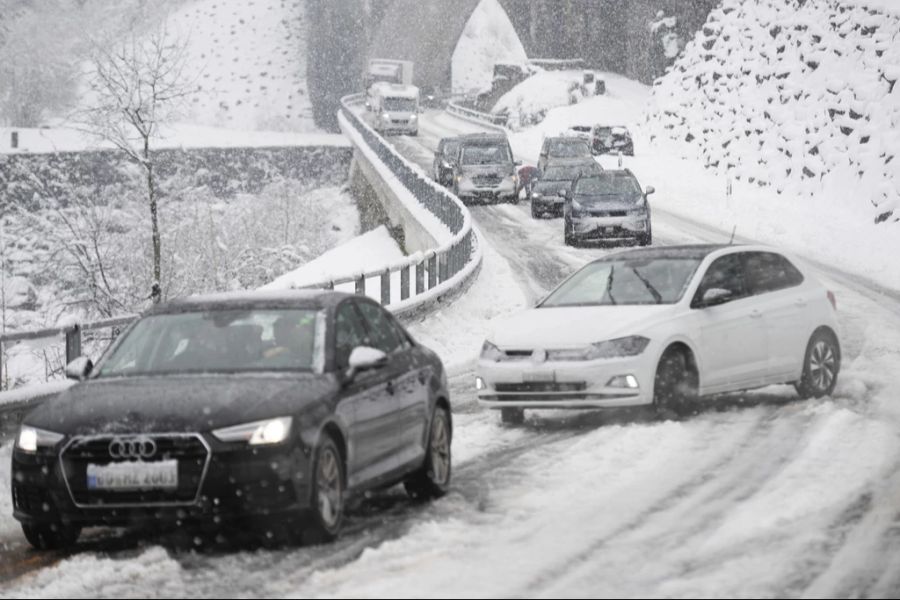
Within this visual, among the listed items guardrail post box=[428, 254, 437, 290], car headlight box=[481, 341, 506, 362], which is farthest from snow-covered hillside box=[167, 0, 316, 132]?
car headlight box=[481, 341, 506, 362]

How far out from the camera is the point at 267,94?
115 m

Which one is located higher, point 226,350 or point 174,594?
point 226,350

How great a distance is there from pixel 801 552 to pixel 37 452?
3.88 m

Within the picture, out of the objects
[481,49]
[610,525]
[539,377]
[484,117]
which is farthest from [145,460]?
[481,49]

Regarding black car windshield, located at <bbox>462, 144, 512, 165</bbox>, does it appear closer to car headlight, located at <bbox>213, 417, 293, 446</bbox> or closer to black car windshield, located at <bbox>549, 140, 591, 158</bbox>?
black car windshield, located at <bbox>549, 140, 591, 158</bbox>

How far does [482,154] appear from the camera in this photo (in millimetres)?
43125

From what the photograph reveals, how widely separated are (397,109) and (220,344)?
220ft

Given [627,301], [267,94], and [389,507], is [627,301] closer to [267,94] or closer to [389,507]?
[389,507]

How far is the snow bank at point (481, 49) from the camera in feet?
383

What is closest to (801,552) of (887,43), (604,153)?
(887,43)

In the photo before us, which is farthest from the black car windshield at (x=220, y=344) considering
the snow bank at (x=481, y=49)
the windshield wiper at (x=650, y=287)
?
the snow bank at (x=481, y=49)

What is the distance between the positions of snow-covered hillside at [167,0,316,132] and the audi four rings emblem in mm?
99542

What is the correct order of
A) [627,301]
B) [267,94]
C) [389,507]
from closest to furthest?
[389,507] < [627,301] < [267,94]

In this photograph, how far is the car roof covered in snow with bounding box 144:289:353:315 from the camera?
9344 mm
